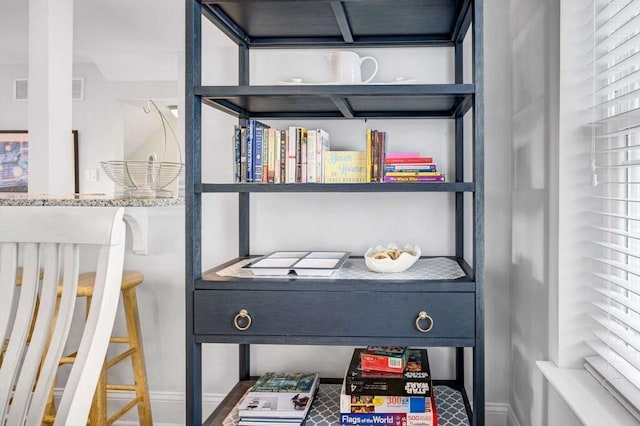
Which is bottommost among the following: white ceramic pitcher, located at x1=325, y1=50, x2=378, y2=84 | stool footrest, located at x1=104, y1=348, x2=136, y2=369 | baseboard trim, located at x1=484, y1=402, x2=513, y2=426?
baseboard trim, located at x1=484, y1=402, x2=513, y2=426

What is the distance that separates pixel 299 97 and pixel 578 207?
85 cm

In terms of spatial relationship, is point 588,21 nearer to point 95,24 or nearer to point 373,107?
point 373,107

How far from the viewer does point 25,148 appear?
423cm

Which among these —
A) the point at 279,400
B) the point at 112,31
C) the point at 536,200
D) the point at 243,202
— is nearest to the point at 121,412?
the point at 279,400

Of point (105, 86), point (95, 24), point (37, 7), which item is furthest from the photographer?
point (105, 86)

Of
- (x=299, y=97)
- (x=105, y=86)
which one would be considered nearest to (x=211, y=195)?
(x=299, y=97)

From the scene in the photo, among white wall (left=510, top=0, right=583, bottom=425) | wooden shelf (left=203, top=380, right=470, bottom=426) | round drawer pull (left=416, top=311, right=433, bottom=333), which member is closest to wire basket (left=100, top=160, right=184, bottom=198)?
wooden shelf (left=203, top=380, right=470, bottom=426)

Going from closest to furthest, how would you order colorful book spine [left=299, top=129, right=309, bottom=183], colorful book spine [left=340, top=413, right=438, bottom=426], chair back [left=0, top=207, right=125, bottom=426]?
chair back [left=0, top=207, right=125, bottom=426] → colorful book spine [left=340, top=413, right=438, bottom=426] → colorful book spine [left=299, top=129, right=309, bottom=183]

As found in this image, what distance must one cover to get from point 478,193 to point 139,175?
50.1 inches

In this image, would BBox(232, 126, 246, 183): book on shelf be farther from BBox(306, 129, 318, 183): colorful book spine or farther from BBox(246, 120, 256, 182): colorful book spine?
BBox(306, 129, 318, 183): colorful book spine

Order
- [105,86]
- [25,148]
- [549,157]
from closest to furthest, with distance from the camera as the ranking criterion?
1. [549,157]
2. [105,86]
3. [25,148]

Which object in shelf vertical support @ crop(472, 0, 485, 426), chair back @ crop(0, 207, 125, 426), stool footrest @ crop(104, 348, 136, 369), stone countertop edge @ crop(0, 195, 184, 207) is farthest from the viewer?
stool footrest @ crop(104, 348, 136, 369)

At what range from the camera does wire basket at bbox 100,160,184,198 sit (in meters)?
1.95

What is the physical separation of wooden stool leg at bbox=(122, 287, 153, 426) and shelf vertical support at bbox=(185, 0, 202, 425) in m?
0.56
